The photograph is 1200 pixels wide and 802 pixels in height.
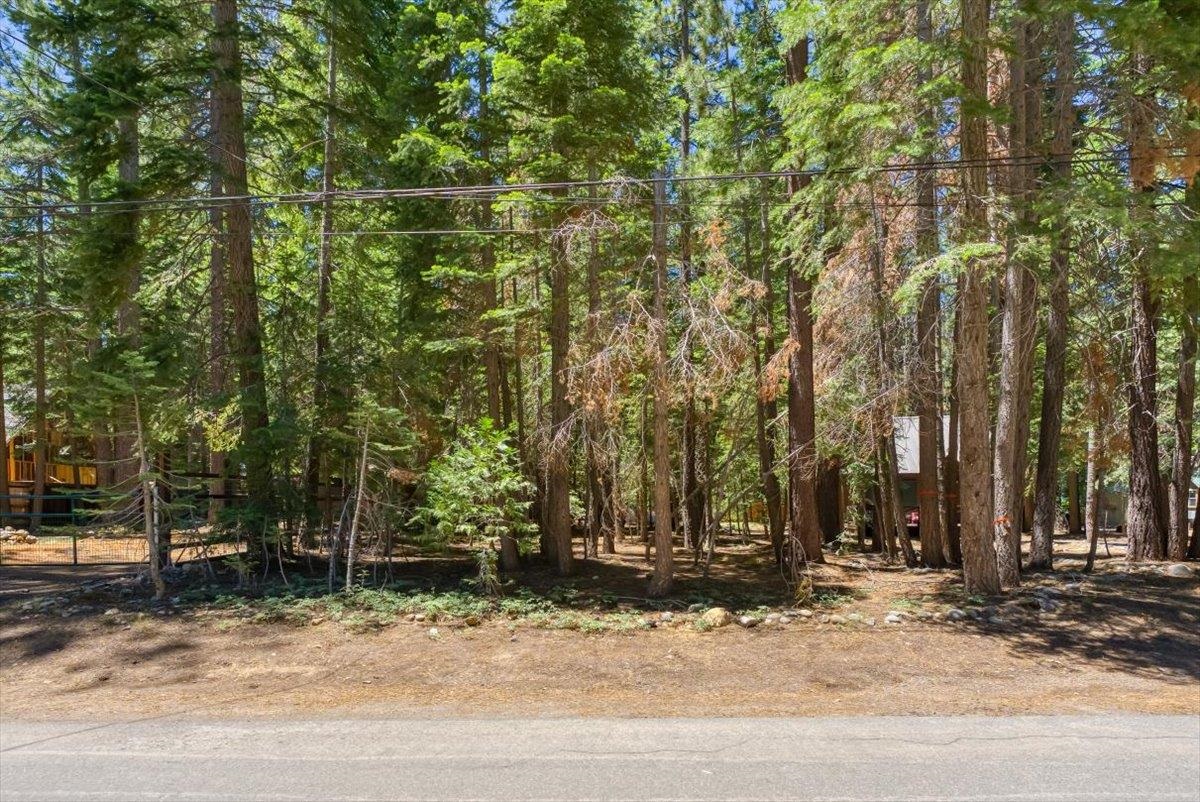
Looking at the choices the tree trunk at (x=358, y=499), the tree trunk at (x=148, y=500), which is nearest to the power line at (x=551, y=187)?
the tree trunk at (x=148, y=500)

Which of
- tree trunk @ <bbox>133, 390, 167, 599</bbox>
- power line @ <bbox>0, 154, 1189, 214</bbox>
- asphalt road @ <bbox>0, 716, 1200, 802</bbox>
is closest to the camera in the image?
asphalt road @ <bbox>0, 716, 1200, 802</bbox>

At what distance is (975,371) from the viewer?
37.3 ft

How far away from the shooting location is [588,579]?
13508 mm

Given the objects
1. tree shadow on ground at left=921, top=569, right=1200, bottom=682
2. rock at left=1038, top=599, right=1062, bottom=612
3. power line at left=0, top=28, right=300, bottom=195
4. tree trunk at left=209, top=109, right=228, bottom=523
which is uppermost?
power line at left=0, top=28, right=300, bottom=195

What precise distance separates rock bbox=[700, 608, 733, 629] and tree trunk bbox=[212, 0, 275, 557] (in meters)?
7.01

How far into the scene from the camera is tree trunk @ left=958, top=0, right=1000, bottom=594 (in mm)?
10430

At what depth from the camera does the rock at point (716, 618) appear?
34.6ft

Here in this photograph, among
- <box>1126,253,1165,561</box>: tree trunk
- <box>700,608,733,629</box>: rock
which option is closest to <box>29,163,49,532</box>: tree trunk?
<box>700,608,733,629</box>: rock

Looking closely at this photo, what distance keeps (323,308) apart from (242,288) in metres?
1.55

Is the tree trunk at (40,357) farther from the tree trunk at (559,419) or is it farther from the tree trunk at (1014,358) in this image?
the tree trunk at (1014,358)

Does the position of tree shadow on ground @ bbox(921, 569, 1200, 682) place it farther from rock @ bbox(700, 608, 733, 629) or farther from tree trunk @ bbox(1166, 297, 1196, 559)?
tree trunk @ bbox(1166, 297, 1196, 559)

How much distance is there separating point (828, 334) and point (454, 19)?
8285 millimetres

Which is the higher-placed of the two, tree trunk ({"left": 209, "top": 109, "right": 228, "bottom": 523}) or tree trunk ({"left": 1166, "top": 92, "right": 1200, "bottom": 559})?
tree trunk ({"left": 209, "top": 109, "right": 228, "bottom": 523})

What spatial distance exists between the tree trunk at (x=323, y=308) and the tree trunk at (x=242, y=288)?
0.82 m
